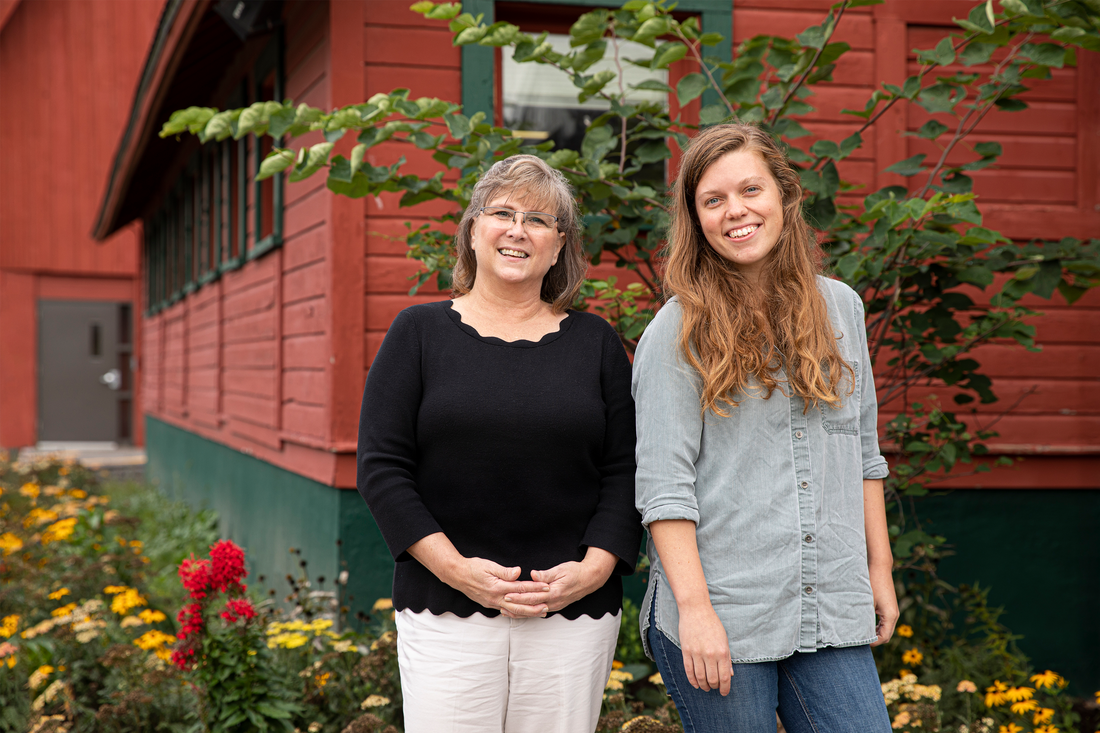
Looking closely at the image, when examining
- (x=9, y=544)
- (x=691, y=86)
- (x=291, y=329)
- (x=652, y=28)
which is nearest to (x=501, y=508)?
(x=652, y=28)

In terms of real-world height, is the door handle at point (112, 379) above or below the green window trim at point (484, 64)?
below

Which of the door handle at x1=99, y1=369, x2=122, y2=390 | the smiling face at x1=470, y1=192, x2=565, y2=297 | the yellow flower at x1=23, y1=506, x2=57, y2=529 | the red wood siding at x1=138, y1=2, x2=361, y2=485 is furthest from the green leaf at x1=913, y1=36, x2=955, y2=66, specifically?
the door handle at x1=99, y1=369, x2=122, y2=390

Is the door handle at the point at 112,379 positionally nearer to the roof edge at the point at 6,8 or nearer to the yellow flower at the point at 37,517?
the roof edge at the point at 6,8

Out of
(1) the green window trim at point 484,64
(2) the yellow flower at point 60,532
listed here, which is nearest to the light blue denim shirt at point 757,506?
(1) the green window trim at point 484,64

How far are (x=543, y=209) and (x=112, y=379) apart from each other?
52.7 ft

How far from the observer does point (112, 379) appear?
1594 centimetres

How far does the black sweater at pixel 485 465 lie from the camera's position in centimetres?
187

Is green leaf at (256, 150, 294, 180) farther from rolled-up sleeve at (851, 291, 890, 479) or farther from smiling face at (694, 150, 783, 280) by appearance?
rolled-up sleeve at (851, 291, 890, 479)

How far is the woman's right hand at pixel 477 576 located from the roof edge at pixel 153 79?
4.64 metres

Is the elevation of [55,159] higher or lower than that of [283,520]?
higher

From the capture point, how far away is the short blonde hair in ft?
6.60

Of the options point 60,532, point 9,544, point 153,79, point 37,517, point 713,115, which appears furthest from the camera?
point 153,79

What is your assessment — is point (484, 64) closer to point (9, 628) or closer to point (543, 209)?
point (543, 209)

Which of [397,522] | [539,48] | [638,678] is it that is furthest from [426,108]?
[638,678]
